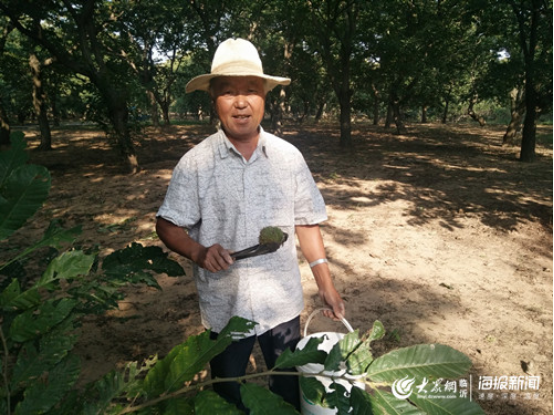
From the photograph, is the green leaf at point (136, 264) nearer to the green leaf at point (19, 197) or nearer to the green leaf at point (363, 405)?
the green leaf at point (19, 197)

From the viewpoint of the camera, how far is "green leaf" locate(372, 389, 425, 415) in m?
0.60

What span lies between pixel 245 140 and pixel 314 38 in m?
17.7

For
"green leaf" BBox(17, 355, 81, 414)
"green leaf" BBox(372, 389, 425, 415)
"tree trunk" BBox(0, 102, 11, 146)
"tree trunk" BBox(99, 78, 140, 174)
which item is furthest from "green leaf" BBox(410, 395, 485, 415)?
"tree trunk" BBox(0, 102, 11, 146)

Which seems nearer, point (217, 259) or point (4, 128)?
point (217, 259)

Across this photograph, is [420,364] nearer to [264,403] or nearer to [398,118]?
[264,403]

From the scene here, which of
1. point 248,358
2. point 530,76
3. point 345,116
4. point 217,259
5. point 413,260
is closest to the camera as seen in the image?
point 217,259

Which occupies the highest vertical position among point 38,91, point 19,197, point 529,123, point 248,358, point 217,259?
point 38,91

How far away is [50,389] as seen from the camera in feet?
2.28

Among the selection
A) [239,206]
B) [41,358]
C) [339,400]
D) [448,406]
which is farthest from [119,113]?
[448,406]


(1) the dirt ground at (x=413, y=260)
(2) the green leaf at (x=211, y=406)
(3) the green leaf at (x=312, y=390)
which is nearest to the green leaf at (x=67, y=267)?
(2) the green leaf at (x=211, y=406)

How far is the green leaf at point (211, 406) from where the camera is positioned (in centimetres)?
60

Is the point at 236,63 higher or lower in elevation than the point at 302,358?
higher

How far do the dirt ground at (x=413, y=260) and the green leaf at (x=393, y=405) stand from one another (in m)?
1.85

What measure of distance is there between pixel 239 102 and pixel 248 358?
136 centimetres
